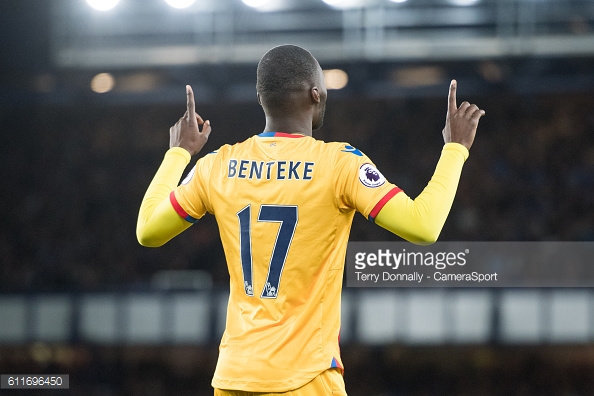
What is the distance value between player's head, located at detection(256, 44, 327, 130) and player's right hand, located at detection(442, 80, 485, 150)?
27 centimetres

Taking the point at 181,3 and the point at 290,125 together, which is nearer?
the point at 290,125

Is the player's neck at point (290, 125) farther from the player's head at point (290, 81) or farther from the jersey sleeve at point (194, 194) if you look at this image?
the jersey sleeve at point (194, 194)

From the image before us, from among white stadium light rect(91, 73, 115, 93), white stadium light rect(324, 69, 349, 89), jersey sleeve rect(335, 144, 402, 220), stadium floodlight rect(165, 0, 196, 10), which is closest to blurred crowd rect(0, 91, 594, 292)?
white stadium light rect(91, 73, 115, 93)

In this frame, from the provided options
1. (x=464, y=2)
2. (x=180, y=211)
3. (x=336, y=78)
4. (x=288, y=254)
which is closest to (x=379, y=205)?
(x=288, y=254)

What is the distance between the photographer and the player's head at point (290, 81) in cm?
146

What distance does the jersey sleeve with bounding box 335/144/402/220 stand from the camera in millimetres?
1342

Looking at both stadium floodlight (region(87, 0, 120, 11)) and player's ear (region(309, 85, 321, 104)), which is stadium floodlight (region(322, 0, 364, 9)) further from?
player's ear (region(309, 85, 321, 104))

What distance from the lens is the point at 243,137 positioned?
835 centimetres

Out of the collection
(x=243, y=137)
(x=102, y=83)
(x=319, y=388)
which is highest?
(x=102, y=83)

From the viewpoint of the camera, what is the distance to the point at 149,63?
307 inches

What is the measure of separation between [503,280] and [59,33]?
5.18 meters

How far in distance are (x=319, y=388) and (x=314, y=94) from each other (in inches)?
22.9

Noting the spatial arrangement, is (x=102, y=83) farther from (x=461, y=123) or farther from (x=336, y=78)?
(x=461, y=123)

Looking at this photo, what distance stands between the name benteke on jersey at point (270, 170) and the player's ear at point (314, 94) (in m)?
0.15
